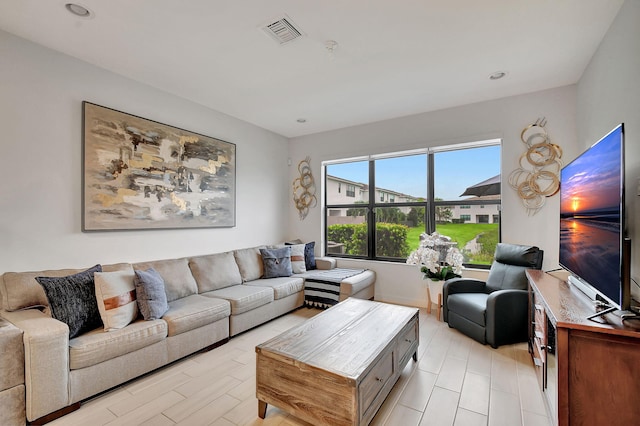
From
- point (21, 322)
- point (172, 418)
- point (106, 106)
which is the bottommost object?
point (172, 418)

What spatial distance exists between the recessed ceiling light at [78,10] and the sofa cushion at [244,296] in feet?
8.62

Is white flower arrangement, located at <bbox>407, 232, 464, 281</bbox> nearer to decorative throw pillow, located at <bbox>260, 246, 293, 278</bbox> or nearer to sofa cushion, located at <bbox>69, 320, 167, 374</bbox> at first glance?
decorative throw pillow, located at <bbox>260, 246, 293, 278</bbox>

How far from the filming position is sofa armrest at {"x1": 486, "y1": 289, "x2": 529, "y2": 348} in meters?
2.77

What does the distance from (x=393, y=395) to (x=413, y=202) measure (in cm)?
279

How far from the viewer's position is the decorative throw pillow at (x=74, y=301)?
207 cm

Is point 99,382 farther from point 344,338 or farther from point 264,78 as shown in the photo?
point 264,78

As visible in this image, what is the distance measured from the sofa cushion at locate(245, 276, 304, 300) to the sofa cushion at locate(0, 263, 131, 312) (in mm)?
1977

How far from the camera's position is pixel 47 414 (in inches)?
72.1

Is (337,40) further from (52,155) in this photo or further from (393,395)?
(393,395)

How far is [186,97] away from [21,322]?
274 centimetres

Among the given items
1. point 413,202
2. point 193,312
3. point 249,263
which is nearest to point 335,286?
point 249,263

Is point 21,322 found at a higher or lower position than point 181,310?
higher

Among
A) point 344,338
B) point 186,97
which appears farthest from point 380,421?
point 186,97

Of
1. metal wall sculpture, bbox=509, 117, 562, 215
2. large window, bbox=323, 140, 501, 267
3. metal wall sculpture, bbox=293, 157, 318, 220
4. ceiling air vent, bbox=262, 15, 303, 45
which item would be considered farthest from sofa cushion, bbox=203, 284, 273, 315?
metal wall sculpture, bbox=509, 117, 562, 215
